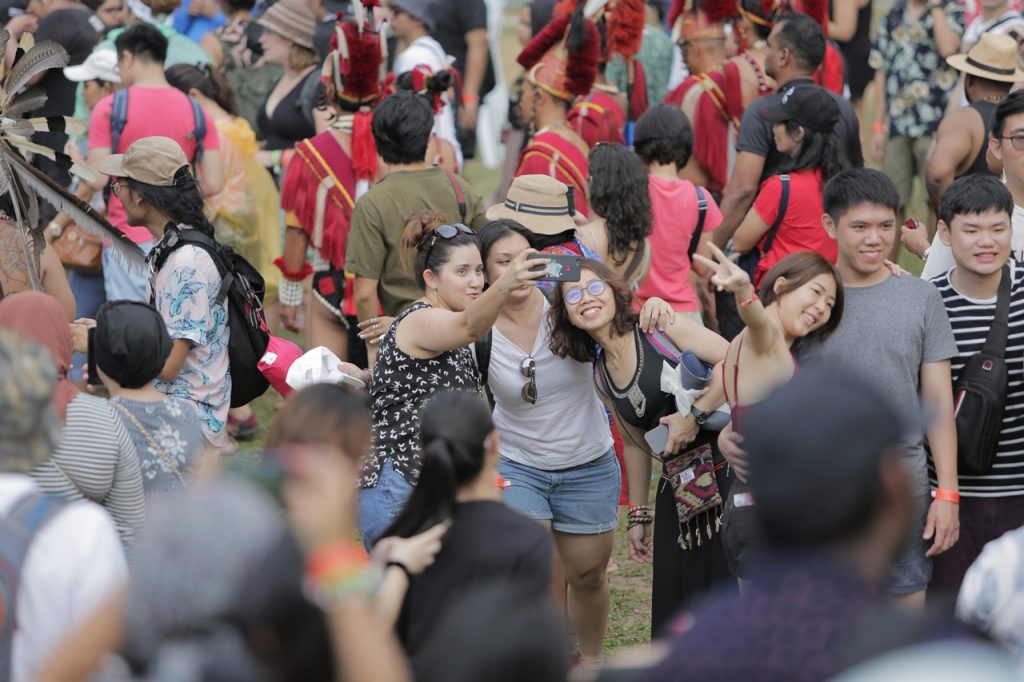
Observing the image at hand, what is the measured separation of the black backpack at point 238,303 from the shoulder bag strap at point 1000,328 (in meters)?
2.56

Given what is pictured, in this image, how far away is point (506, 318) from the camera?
15.3 ft

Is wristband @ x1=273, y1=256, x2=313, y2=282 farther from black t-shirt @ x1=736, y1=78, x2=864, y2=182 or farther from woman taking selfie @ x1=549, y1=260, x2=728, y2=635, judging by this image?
woman taking selfie @ x1=549, y1=260, x2=728, y2=635

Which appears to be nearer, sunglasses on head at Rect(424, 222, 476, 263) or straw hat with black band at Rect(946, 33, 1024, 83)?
sunglasses on head at Rect(424, 222, 476, 263)

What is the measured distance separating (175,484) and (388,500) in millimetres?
797

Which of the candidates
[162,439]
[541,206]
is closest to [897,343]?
[541,206]

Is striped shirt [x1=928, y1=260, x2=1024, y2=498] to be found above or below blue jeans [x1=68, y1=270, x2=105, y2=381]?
above

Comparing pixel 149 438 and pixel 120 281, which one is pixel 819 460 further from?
pixel 120 281

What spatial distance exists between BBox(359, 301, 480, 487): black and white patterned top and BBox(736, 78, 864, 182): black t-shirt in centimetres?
271

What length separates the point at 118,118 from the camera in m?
6.68

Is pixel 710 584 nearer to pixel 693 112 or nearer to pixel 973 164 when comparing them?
pixel 973 164

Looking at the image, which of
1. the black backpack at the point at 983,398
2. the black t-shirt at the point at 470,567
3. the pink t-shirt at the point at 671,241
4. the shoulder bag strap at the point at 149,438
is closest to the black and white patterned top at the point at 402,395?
the shoulder bag strap at the point at 149,438

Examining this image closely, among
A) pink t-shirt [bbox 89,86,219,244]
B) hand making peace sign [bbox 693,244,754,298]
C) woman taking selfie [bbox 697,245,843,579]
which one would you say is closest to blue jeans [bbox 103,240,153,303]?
pink t-shirt [bbox 89,86,219,244]

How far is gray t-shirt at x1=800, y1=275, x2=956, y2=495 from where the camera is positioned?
4.05 metres

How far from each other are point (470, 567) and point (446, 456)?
27 centimetres
